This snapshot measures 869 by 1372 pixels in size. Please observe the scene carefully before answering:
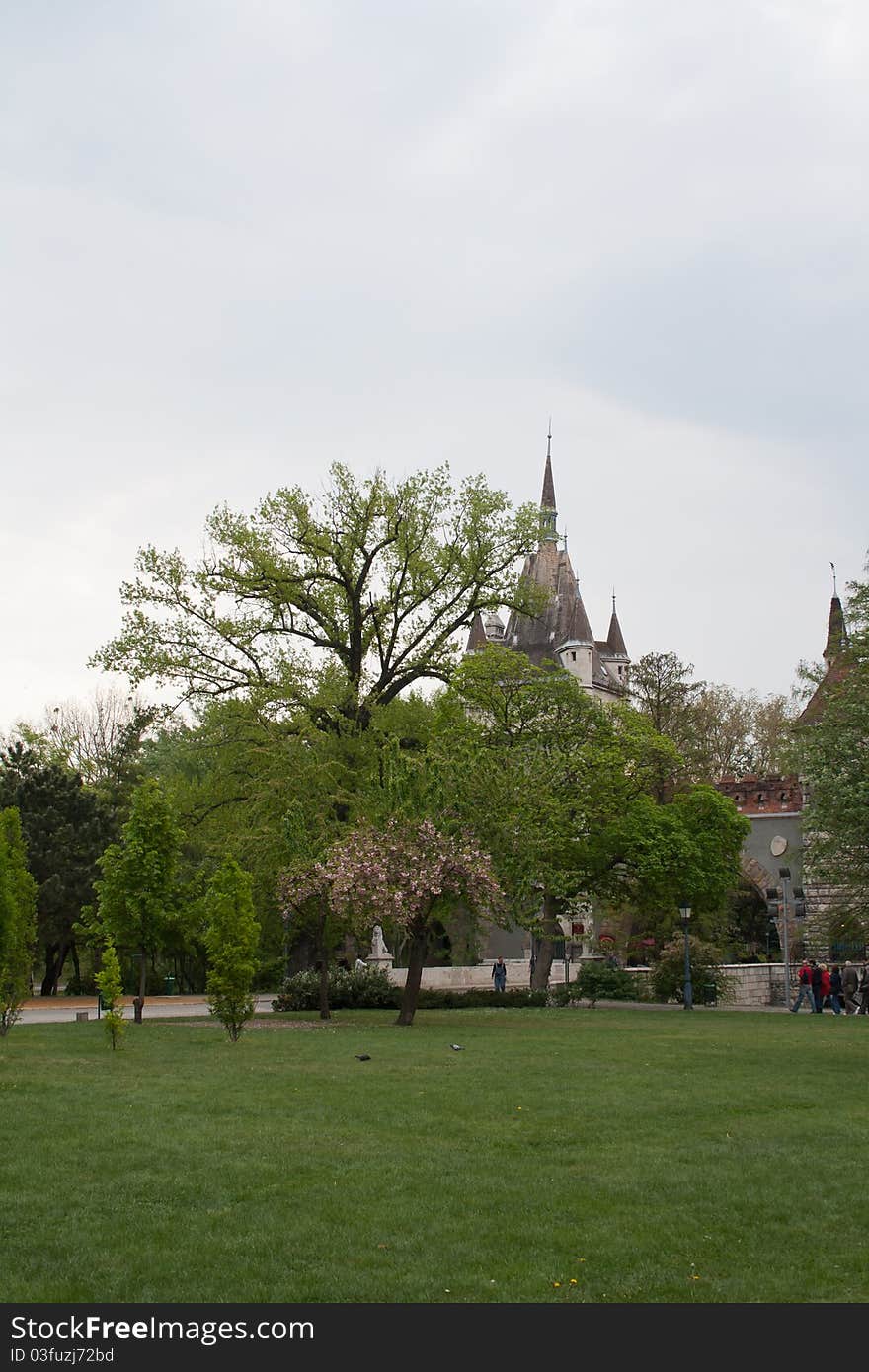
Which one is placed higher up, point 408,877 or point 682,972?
point 408,877

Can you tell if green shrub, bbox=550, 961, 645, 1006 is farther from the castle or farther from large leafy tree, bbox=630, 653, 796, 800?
the castle

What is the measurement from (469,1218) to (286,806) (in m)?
25.1

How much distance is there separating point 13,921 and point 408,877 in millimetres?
8705

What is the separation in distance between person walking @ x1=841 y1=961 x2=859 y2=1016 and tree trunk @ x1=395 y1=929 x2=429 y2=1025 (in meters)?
14.4

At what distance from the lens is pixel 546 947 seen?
4244 centimetres

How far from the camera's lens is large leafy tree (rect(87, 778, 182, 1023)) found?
93.4 ft

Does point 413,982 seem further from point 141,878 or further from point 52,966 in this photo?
point 52,966

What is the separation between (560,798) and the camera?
128ft

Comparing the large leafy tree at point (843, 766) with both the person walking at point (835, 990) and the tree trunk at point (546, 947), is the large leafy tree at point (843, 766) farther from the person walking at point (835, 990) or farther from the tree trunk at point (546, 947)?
the tree trunk at point (546, 947)

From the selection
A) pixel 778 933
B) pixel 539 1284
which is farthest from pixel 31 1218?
pixel 778 933

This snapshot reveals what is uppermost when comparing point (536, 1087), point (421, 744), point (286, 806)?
point (421, 744)

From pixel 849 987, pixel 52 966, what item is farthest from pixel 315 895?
pixel 52 966

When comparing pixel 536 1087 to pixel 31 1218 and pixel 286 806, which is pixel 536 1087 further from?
pixel 286 806
